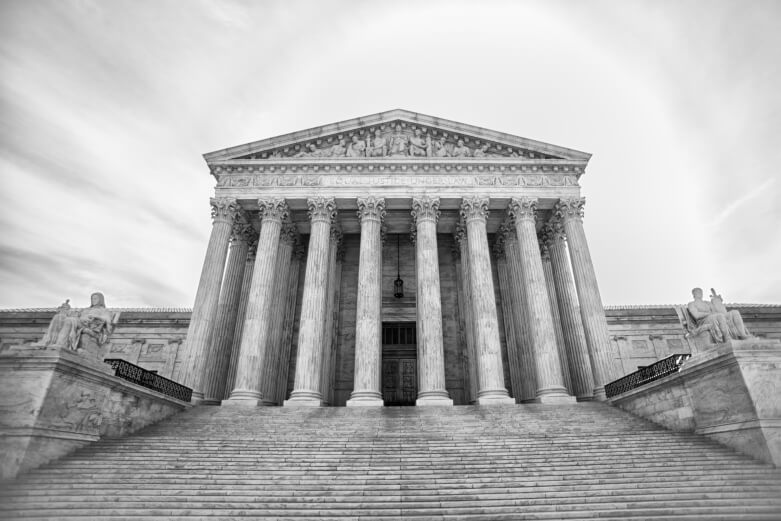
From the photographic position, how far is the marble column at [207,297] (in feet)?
57.9

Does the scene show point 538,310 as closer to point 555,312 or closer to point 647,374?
point 555,312

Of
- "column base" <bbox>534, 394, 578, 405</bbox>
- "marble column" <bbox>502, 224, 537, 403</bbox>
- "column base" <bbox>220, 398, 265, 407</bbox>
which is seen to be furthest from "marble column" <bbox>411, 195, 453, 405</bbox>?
"column base" <bbox>220, 398, 265, 407</bbox>

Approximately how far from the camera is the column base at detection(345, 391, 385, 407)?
54.1 feet

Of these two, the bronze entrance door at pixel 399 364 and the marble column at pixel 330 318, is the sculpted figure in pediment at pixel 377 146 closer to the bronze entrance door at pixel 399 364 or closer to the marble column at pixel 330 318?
the marble column at pixel 330 318

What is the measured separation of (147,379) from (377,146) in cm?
1492

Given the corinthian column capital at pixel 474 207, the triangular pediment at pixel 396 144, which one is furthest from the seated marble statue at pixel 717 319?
the triangular pediment at pixel 396 144

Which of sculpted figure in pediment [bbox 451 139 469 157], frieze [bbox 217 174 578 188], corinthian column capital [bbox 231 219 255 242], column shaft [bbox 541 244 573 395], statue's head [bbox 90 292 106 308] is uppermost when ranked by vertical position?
sculpted figure in pediment [bbox 451 139 469 157]

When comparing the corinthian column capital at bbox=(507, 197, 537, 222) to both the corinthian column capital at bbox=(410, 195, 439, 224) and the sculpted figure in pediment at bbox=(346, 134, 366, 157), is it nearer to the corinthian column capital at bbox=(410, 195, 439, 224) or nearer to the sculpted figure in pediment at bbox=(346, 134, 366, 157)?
the corinthian column capital at bbox=(410, 195, 439, 224)

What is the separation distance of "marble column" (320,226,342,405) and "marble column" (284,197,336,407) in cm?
172

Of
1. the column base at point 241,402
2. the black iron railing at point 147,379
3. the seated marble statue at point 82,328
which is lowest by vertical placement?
Result: the column base at point 241,402

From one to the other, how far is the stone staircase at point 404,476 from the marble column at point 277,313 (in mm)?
6855

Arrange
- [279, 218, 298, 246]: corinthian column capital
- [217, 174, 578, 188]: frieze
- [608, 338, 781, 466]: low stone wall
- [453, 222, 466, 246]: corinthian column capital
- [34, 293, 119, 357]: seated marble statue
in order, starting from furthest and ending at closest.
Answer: [279, 218, 298, 246]: corinthian column capital
[453, 222, 466, 246]: corinthian column capital
[217, 174, 578, 188]: frieze
[34, 293, 119, 357]: seated marble statue
[608, 338, 781, 466]: low stone wall

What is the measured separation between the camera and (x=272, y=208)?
20859mm

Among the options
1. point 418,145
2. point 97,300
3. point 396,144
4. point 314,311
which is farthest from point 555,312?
point 97,300
